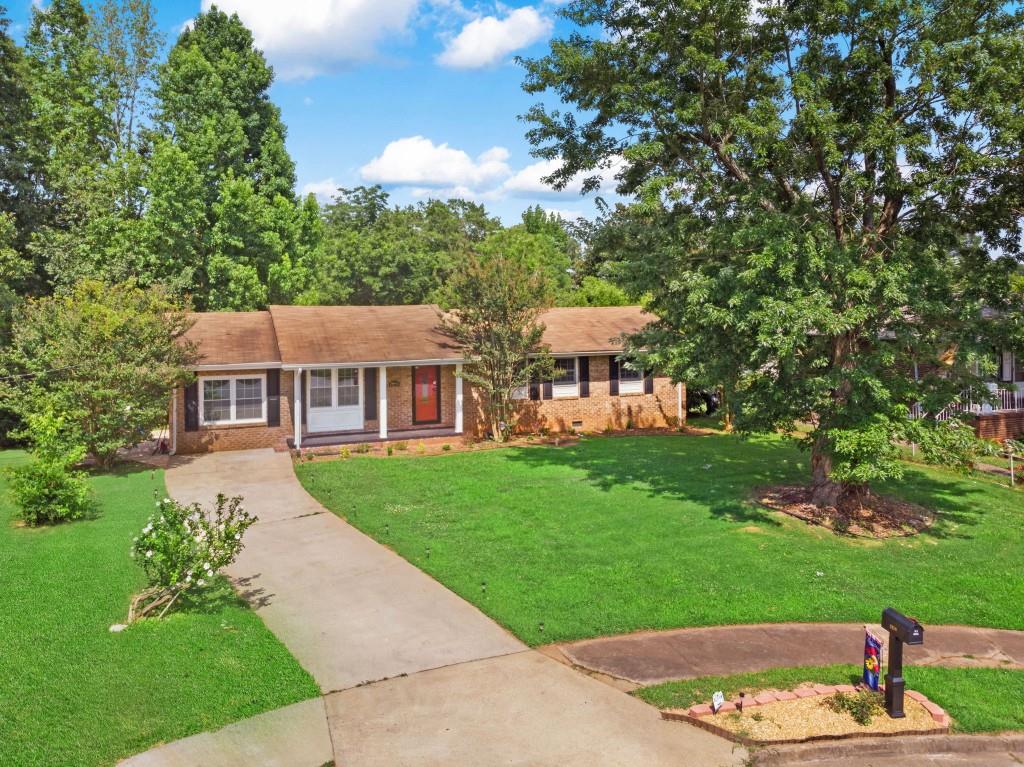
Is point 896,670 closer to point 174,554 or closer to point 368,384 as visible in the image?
point 174,554

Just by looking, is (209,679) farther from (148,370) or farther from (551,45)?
(551,45)

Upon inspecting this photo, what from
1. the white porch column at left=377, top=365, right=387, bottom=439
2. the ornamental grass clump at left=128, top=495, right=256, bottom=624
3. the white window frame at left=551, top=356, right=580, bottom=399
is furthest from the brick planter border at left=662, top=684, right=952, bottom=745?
the white window frame at left=551, top=356, right=580, bottom=399

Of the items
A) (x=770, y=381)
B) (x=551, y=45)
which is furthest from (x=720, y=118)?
(x=770, y=381)

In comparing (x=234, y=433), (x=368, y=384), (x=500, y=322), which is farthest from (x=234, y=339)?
(x=500, y=322)

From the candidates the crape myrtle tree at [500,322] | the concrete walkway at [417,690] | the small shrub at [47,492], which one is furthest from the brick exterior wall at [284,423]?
the concrete walkway at [417,690]

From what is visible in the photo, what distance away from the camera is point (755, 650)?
290 inches

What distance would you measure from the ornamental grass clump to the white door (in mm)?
11675

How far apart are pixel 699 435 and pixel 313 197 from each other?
20.5 meters

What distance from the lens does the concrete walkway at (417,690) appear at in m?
5.50

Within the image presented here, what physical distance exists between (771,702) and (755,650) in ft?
3.90

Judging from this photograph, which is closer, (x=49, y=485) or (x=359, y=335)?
(x=49, y=485)

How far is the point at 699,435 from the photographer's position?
21.4m

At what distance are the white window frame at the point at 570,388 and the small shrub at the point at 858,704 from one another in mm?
15881

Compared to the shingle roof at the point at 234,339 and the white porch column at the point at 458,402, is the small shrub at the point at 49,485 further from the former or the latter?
the white porch column at the point at 458,402
